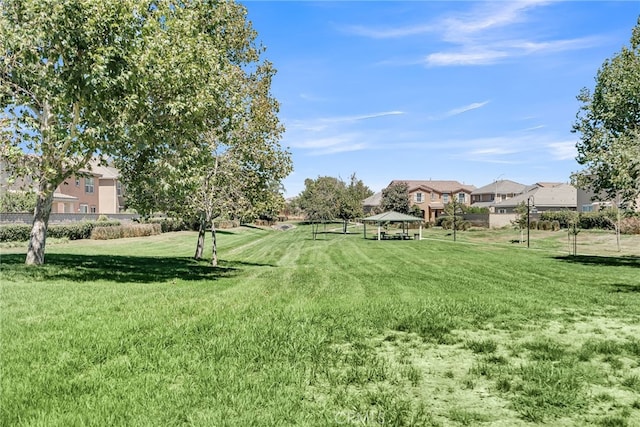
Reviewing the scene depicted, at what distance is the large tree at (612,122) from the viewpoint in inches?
898

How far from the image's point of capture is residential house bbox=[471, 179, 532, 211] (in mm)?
93625

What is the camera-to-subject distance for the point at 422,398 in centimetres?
511

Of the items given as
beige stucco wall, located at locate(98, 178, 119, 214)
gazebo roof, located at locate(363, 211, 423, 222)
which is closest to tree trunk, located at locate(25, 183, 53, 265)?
gazebo roof, located at locate(363, 211, 423, 222)

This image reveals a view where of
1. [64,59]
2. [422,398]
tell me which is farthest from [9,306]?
[422,398]

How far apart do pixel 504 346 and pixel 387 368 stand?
2247 millimetres

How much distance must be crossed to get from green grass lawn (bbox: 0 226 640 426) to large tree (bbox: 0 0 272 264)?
157 inches

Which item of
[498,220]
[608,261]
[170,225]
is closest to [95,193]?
[170,225]

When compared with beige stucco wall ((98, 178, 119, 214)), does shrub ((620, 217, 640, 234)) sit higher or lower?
lower

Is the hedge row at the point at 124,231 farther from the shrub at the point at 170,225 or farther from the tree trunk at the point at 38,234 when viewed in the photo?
the tree trunk at the point at 38,234

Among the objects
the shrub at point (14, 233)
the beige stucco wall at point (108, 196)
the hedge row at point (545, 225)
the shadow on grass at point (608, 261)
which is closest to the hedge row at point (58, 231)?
the shrub at point (14, 233)

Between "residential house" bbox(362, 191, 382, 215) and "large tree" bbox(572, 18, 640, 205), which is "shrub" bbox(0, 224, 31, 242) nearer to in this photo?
"large tree" bbox(572, 18, 640, 205)

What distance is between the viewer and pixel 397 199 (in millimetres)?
83562

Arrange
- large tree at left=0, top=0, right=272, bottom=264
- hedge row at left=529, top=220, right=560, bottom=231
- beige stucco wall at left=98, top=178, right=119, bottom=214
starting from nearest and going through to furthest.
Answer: large tree at left=0, top=0, right=272, bottom=264
hedge row at left=529, top=220, right=560, bottom=231
beige stucco wall at left=98, top=178, right=119, bottom=214

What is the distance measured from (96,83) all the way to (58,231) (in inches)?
1092
